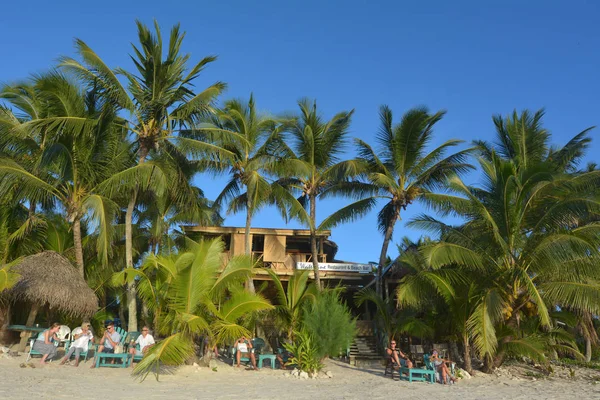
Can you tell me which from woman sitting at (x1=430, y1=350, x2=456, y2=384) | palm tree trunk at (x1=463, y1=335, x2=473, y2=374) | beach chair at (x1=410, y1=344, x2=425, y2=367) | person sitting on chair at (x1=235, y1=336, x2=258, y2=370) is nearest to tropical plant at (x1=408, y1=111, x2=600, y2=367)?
palm tree trunk at (x1=463, y1=335, x2=473, y2=374)

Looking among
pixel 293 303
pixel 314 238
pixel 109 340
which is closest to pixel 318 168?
pixel 314 238

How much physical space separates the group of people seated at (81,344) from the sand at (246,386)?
0.30m

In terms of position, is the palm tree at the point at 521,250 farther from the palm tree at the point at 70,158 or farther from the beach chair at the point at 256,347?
the palm tree at the point at 70,158

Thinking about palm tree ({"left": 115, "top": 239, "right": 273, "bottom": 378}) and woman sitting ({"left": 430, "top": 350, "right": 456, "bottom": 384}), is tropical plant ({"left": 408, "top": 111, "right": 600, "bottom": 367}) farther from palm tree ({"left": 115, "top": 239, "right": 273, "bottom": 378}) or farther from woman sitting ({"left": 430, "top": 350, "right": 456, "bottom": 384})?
palm tree ({"left": 115, "top": 239, "right": 273, "bottom": 378})

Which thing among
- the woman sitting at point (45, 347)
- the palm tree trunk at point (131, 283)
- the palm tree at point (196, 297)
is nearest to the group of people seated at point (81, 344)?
the woman sitting at point (45, 347)

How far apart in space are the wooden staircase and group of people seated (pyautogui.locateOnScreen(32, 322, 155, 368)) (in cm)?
626

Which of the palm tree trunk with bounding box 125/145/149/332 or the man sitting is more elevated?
the palm tree trunk with bounding box 125/145/149/332

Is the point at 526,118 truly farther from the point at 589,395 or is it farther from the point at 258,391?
the point at 258,391

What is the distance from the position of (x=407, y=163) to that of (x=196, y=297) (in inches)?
365

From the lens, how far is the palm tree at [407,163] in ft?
55.4

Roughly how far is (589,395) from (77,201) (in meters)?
14.0

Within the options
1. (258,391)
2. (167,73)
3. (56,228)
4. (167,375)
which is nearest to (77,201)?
(56,228)

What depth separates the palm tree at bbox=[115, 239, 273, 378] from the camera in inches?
434

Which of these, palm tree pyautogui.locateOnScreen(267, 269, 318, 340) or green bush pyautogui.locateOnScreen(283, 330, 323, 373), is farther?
palm tree pyautogui.locateOnScreen(267, 269, 318, 340)
